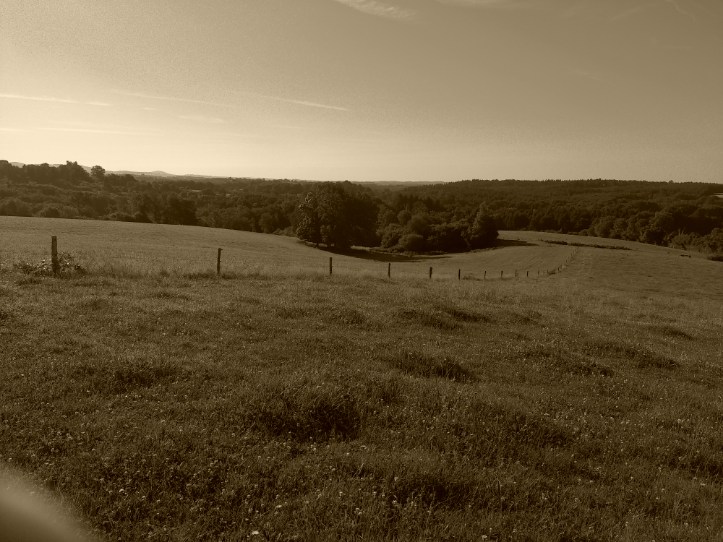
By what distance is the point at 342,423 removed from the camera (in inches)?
314

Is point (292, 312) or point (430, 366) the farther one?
point (292, 312)

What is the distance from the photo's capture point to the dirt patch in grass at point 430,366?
11.4 meters

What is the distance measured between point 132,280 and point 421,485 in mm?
17739

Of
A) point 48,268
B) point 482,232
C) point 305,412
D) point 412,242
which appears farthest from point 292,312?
point 482,232

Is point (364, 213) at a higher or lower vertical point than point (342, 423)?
higher

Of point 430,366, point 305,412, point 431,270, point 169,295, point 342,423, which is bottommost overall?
point 431,270

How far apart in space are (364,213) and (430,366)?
91681mm

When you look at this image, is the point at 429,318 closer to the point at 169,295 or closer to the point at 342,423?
the point at 169,295

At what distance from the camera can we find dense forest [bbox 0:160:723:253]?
97438mm

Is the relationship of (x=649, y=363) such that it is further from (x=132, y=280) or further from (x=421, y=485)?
(x=132, y=280)

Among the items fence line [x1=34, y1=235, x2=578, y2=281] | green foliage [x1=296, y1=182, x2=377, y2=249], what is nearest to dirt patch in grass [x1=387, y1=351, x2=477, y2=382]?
fence line [x1=34, y1=235, x2=578, y2=281]

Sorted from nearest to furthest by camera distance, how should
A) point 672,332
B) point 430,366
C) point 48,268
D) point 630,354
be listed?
point 430,366 → point 630,354 → point 48,268 → point 672,332

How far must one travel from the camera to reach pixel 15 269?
62.4ft

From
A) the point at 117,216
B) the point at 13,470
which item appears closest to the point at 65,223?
the point at 117,216
